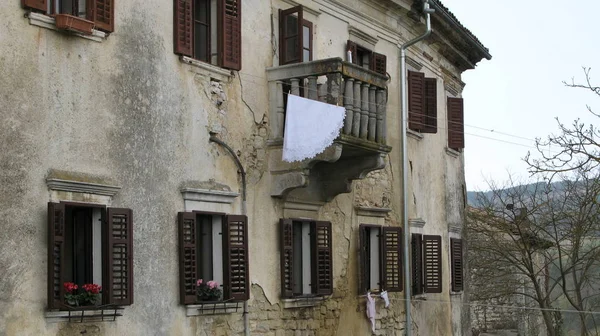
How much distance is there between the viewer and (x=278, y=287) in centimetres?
1559

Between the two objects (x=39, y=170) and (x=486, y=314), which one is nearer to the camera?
(x=39, y=170)

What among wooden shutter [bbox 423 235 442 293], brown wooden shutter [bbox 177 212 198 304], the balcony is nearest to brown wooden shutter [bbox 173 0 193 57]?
the balcony

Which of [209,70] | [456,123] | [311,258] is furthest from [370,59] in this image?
[209,70]

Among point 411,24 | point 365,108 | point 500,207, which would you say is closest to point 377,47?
point 411,24

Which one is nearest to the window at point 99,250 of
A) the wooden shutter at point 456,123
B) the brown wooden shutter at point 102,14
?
the brown wooden shutter at point 102,14

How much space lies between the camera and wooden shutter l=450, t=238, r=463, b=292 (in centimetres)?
2298

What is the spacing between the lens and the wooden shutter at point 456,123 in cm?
2355

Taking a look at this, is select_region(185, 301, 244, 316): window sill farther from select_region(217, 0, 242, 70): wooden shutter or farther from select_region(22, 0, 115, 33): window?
select_region(22, 0, 115, 33): window

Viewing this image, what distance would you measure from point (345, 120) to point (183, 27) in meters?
3.00

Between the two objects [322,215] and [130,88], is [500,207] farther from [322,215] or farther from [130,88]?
[130,88]

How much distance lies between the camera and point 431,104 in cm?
2144

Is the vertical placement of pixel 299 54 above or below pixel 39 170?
above

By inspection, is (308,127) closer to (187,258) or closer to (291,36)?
(291,36)

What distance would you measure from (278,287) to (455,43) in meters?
10.1
